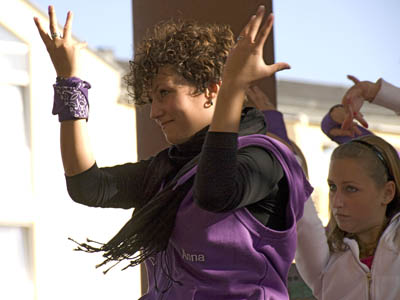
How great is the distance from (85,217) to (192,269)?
11257 millimetres

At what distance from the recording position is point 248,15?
2.70 m

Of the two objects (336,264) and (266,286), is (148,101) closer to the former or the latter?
(266,286)

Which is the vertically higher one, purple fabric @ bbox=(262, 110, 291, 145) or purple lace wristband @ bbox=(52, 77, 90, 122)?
purple lace wristband @ bbox=(52, 77, 90, 122)

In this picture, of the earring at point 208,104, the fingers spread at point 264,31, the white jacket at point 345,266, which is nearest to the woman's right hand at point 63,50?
the earring at point 208,104

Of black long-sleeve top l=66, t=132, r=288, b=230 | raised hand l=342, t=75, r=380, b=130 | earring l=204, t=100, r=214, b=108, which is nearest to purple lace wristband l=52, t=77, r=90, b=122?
black long-sleeve top l=66, t=132, r=288, b=230

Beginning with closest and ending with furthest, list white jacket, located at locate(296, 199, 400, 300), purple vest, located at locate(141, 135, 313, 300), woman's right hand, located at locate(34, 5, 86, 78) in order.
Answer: purple vest, located at locate(141, 135, 313, 300)
woman's right hand, located at locate(34, 5, 86, 78)
white jacket, located at locate(296, 199, 400, 300)

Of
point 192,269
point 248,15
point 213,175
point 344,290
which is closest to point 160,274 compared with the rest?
point 192,269

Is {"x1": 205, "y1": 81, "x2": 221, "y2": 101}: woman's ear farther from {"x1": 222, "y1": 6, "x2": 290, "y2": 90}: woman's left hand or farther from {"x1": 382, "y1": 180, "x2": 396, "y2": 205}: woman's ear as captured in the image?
{"x1": 382, "y1": 180, "x2": 396, "y2": 205}: woman's ear

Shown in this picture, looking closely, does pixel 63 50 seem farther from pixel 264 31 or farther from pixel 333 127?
pixel 333 127

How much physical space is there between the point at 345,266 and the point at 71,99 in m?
0.93

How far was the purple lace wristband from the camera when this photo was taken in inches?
65.1

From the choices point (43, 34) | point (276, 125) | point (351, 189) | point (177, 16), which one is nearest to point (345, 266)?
point (351, 189)

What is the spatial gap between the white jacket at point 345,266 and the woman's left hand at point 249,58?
824mm

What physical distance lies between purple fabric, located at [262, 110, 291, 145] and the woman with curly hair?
522mm
